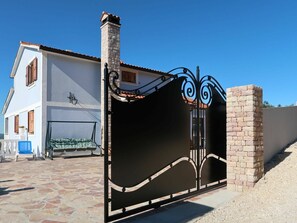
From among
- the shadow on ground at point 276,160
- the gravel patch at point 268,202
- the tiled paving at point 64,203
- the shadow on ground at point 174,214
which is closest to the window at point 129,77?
the tiled paving at point 64,203

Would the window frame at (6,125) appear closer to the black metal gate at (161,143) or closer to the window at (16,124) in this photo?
the window at (16,124)

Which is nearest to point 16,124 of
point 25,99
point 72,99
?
point 25,99

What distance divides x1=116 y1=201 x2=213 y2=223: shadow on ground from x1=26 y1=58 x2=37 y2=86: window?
37.4 ft

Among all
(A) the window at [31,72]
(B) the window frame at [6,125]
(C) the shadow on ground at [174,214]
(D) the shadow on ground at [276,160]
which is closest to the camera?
(C) the shadow on ground at [174,214]

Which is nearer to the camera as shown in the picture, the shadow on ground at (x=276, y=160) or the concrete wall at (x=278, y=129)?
the shadow on ground at (x=276, y=160)

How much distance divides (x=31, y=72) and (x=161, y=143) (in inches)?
475

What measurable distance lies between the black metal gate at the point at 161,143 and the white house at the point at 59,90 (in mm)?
8533

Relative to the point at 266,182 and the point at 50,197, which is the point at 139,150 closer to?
the point at 50,197

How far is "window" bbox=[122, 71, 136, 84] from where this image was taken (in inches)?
594

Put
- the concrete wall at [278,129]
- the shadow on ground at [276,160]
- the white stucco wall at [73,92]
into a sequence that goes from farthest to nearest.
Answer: the white stucco wall at [73,92], the concrete wall at [278,129], the shadow on ground at [276,160]

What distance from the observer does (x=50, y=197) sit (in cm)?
501

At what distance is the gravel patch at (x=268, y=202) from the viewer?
3918 mm

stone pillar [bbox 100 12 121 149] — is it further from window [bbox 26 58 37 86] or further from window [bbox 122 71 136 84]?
window [bbox 26 58 37 86]

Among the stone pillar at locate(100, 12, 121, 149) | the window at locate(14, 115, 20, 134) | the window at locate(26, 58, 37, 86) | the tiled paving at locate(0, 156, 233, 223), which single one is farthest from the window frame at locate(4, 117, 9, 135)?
the tiled paving at locate(0, 156, 233, 223)
